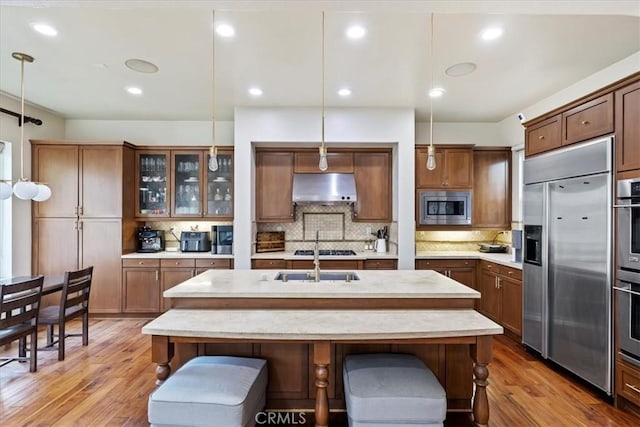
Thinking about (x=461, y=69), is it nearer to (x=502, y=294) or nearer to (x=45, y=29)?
(x=502, y=294)

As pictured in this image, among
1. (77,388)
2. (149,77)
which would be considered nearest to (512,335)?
(77,388)

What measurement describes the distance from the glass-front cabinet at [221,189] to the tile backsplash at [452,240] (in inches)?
115

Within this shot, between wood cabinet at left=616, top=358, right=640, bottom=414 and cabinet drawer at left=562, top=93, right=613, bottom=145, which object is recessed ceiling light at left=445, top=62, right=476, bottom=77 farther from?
wood cabinet at left=616, top=358, right=640, bottom=414

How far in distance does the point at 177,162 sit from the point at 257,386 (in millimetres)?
3846

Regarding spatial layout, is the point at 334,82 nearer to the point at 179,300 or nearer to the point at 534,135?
the point at 534,135

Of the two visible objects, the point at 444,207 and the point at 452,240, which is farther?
the point at 452,240

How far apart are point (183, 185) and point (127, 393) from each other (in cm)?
295

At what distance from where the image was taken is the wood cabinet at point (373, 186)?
4.88 meters

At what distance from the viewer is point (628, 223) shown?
95.3 inches

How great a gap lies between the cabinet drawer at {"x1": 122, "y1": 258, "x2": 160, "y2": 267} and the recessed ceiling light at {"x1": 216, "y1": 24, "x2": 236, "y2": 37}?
3.19m

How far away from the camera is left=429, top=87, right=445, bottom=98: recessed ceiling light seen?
3.83 metres

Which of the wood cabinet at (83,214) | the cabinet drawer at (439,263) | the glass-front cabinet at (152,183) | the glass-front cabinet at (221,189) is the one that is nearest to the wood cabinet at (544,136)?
the cabinet drawer at (439,263)

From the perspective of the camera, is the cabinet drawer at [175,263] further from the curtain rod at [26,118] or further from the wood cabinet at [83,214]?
the curtain rod at [26,118]

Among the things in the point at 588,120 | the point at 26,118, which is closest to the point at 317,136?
the point at 588,120
